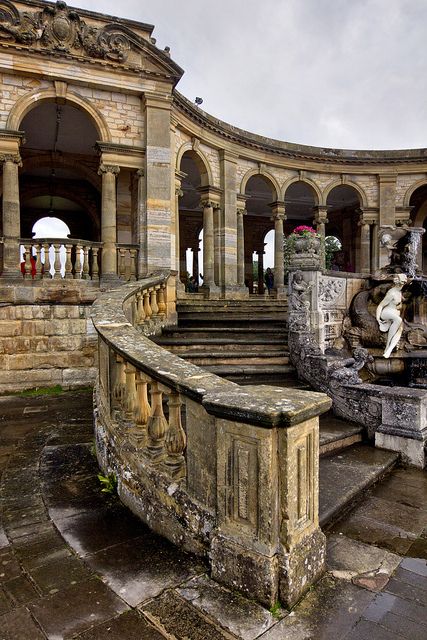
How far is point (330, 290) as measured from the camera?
7422 millimetres

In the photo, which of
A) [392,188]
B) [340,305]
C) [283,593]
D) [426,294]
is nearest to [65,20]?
[340,305]

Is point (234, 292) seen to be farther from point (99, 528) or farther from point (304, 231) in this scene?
point (99, 528)

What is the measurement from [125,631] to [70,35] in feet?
36.7

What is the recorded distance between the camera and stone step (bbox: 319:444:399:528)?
10.6 ft

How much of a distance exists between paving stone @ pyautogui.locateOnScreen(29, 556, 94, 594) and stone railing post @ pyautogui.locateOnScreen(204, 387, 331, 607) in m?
0.78

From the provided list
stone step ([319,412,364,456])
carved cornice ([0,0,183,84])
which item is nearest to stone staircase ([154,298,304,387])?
stone step ([319,412,364,456])

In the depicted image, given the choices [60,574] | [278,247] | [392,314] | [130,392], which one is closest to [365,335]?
[392,314]

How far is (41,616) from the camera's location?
83.7 inches

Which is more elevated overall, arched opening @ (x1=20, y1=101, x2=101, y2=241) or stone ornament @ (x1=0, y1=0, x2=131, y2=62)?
stone ornament @ (x1=0, y1=0, x2=131, y2=62)

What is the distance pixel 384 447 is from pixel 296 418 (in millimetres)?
3006

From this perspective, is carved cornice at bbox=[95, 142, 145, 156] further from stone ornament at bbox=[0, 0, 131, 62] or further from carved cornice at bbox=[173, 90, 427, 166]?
carved cornice at bbox=[173, 90, 427, 166]

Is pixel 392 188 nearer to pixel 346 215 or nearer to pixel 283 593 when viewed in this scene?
pixel 346 215

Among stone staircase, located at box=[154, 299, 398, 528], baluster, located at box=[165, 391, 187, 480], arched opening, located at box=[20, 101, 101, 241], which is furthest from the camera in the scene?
arched opening, located at box=[20, 101, 101, 241]

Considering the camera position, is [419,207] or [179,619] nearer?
[179,619]
